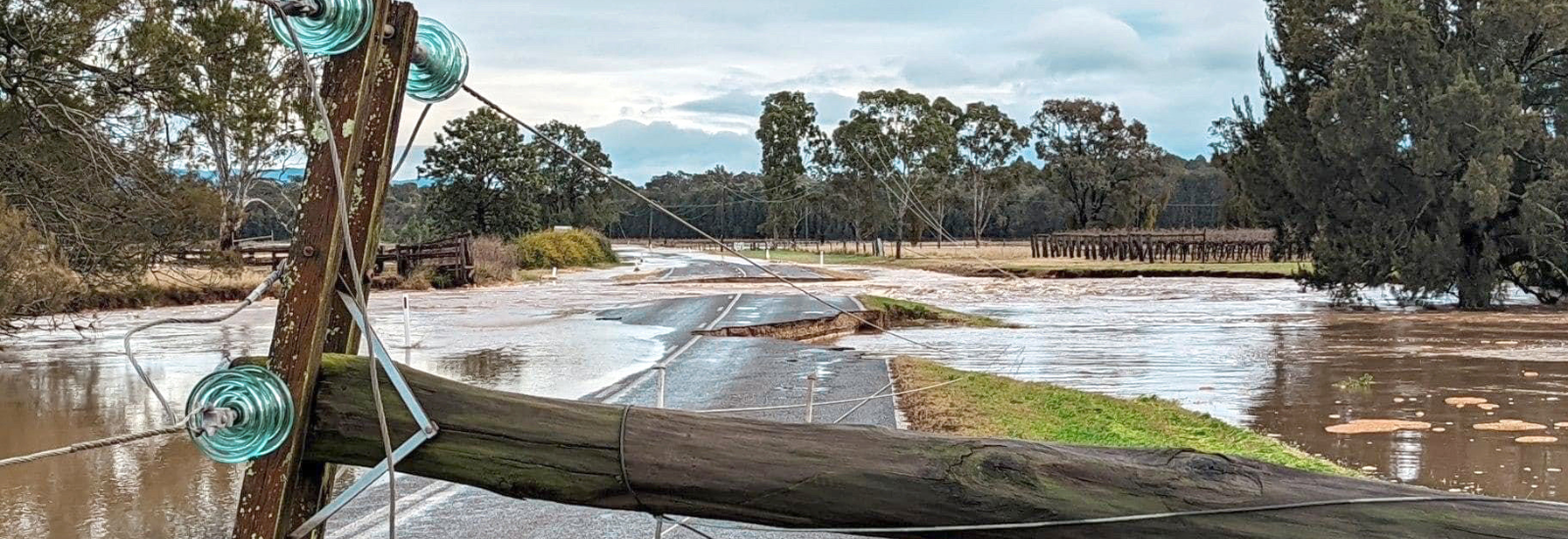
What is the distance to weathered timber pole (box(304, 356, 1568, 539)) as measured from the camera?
226 cm

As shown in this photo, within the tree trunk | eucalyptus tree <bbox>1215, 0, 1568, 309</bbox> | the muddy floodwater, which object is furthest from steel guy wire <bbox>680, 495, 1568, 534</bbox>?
the tree trunk

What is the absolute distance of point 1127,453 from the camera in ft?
8.02

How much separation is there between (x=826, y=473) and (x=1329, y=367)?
55.8 feet

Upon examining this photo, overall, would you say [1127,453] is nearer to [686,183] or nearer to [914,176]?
[914,176]

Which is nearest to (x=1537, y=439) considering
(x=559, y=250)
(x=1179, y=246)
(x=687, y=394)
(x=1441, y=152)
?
(x=687, y=394)

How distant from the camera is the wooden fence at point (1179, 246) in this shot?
231 ft

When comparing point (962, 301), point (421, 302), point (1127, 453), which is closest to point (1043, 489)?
point (1127, 453)

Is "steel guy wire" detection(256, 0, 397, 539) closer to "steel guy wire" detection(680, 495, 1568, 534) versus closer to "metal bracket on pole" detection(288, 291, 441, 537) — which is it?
"metal bracket on pole" detection(288, 291, 441, 537)

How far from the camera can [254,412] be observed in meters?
2.51

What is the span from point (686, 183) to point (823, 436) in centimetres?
16920

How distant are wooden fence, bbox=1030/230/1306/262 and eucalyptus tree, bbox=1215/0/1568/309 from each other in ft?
117

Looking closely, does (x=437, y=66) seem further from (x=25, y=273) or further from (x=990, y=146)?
(x=990, y=146)

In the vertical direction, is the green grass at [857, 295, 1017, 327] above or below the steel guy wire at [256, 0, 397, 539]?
below

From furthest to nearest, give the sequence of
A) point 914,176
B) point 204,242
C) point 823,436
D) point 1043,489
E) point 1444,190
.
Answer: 1. point 914,176
2. point 1444,190
3. point 204,242
4. point 823,436
5. point 1043,489
